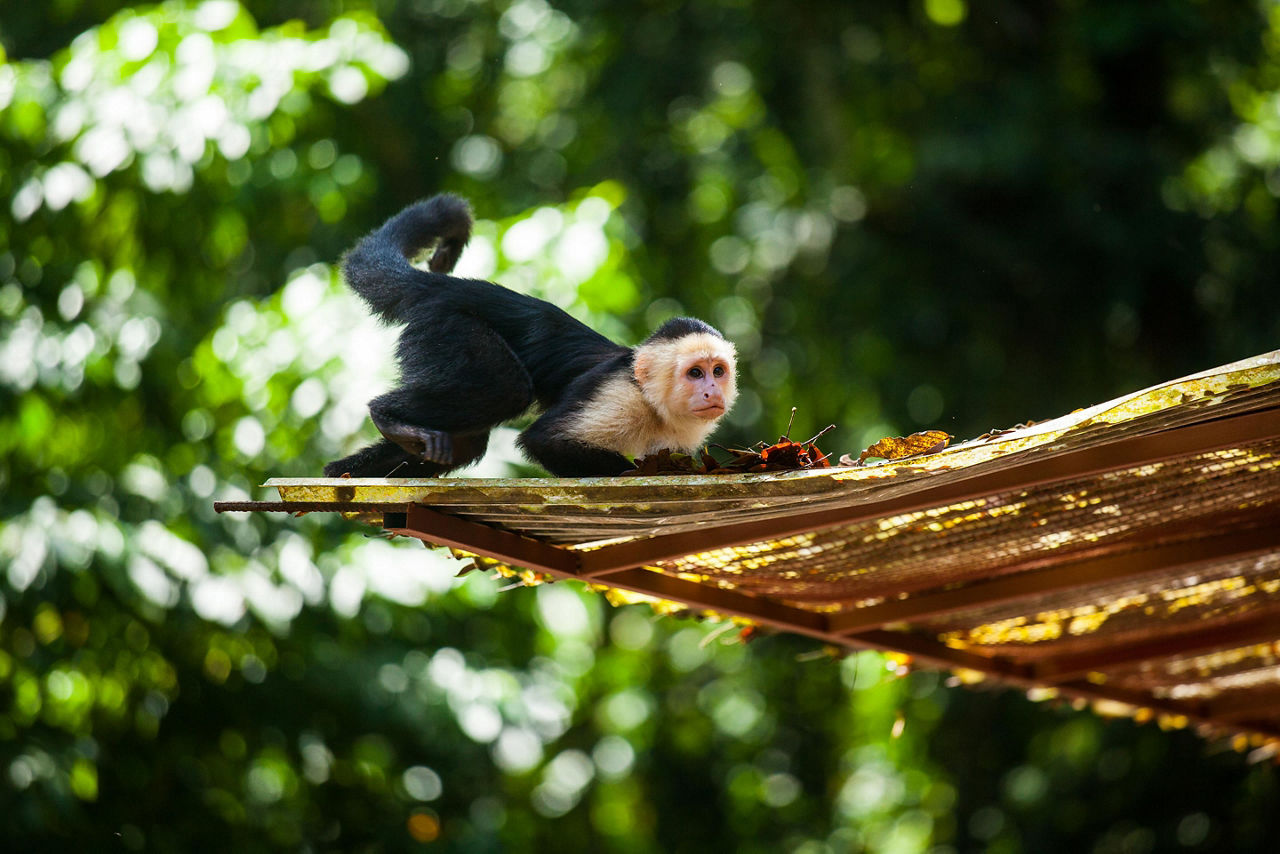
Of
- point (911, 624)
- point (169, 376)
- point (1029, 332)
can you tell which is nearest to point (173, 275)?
point (169, 376)

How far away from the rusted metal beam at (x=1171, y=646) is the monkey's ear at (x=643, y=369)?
1.64 metres

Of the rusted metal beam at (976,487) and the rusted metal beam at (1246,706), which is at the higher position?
the rusted metal beam at (976,487)

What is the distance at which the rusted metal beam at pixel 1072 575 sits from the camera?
10.4 feet

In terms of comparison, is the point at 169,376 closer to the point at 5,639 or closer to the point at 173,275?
the point at 173,275

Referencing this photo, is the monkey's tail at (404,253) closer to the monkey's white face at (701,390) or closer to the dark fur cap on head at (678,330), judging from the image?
the dark fur cap on head at (678,330)

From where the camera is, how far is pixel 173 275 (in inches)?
281

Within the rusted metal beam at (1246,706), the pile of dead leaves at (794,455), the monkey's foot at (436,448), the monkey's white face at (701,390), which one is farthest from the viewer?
the rusted metal beam at (1246,706)

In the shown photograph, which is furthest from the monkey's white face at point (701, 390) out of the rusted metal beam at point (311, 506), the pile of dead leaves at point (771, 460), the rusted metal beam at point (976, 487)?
the rusted metal beam at point (311, 506)

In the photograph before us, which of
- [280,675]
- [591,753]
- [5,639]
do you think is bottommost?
[591,753]

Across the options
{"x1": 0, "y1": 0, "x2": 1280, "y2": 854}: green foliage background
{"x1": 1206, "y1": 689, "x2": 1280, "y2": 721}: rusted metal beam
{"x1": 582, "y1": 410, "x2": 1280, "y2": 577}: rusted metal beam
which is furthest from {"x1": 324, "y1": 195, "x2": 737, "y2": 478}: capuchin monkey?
{"x1": 1206, "y1": 689, "x2": 1280, "y2": 721}: rusted metal beam

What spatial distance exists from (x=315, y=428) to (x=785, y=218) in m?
5.13

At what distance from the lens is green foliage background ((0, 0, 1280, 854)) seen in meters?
6.14

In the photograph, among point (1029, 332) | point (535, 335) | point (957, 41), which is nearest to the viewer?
point (535, 335)

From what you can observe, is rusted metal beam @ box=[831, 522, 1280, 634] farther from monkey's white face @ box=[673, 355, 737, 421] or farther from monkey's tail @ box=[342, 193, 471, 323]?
monkey's tail @ box=[342, 193, 471, 323]
